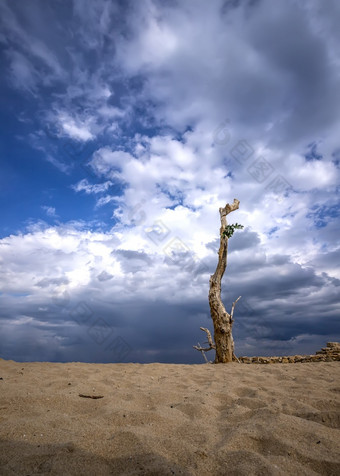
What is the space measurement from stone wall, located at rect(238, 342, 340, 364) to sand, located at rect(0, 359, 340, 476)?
5.50 m

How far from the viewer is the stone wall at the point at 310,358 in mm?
9539

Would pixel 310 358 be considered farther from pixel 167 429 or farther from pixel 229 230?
pixel 167 429

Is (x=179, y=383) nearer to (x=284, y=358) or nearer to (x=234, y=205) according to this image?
(x=284, y=358)

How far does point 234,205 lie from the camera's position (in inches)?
483

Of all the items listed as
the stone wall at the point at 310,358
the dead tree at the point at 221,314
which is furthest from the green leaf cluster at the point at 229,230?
the stone wall at the point at 310,358

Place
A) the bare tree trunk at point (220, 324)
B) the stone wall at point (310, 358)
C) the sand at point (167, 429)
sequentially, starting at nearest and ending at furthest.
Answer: the sand at point (167, 429) < the stone wall at point (310, 358) < the bare tree trunk at point (220, 324)

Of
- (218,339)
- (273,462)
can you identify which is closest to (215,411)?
(273,462)

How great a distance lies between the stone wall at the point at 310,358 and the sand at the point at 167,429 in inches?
216

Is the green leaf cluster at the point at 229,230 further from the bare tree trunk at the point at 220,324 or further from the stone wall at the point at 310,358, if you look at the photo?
the stone wall at the point at 310,358

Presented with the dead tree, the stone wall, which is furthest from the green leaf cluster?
the stone wall

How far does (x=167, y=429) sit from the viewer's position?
9.59 feet

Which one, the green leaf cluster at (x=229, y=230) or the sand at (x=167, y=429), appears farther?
the green leaf cluster at (x=229, y=230)

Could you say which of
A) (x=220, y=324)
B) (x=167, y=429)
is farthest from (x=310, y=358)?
(x=167, y=429)

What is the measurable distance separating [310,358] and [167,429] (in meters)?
8.53
